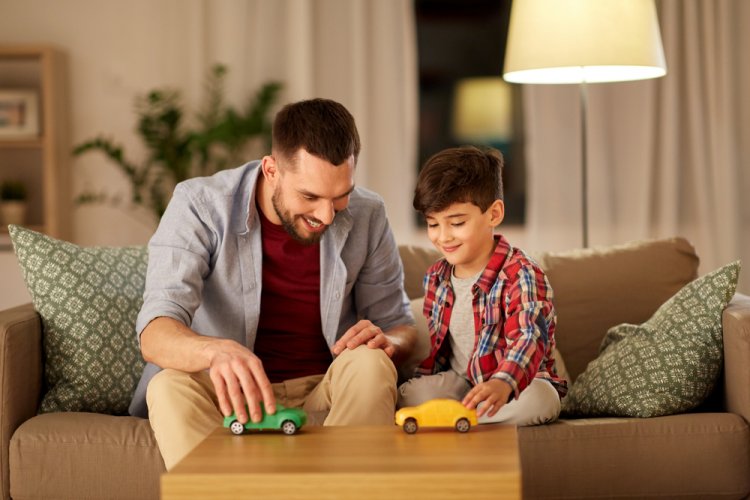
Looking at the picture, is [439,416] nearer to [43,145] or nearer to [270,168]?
[270,168]

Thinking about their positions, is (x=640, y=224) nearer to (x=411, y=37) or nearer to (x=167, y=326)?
(x=411, y=37)

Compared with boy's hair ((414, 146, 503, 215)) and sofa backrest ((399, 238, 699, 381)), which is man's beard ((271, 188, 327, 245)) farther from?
sofa backrest ((399, 238, 699, 381))

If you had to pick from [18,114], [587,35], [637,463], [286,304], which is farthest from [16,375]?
[18,114]

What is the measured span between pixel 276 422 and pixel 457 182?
80cm

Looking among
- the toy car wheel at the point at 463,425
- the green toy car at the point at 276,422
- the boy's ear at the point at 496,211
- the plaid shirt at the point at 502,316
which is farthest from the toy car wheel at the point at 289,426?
the boy's ear at the point at 496,211

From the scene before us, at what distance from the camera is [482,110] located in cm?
498

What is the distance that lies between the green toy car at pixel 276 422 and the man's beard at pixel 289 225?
0.63 m

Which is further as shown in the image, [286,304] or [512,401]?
[286,304]

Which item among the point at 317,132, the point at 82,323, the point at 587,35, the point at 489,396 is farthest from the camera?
the point at 587,35

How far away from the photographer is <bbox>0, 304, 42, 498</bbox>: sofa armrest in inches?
90.6

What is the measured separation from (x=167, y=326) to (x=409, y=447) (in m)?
0.71

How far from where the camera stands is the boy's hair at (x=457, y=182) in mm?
2262

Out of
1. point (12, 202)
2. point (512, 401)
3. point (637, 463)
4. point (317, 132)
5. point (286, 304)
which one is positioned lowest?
point (637, 463)

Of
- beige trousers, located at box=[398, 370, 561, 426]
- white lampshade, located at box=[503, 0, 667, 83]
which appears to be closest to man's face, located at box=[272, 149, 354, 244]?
beige trousers, located at box=[398, 370, 561, 426]
